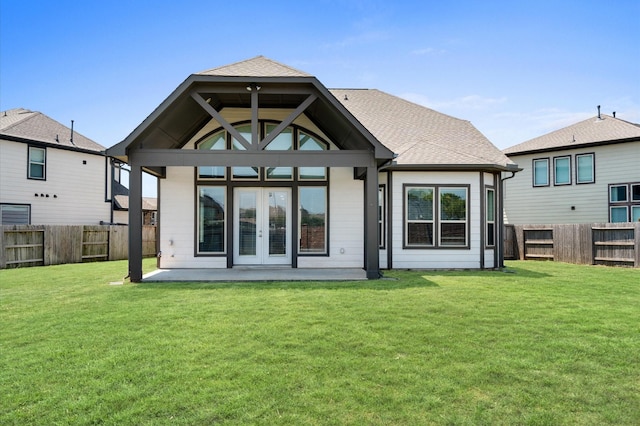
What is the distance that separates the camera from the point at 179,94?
8945 millimetres

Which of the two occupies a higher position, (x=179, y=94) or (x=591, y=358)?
(x=179, y=94)

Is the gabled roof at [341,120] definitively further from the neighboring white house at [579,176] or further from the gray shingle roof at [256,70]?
the neighboring white house at [579,176]

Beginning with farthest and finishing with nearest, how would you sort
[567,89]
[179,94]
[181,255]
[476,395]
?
[567,89] < [181,255] < [179,94] < [476,395]

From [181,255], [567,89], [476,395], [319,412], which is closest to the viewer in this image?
[319,412]

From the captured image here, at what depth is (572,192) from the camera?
1822 centimetres

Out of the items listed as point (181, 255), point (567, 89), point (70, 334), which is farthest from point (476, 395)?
point (567, 89)

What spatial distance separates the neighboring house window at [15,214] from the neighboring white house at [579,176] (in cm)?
2261

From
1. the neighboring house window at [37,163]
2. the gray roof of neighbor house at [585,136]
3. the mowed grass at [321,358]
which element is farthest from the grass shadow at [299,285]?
the gray roof of neighbor house at [585,136]

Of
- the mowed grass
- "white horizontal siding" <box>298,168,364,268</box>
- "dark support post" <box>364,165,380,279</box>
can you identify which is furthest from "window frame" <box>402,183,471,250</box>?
the mowed grass

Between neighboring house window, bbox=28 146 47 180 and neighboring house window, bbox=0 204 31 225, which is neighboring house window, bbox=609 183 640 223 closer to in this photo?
neighboring house window, bbox=28 146 47 180

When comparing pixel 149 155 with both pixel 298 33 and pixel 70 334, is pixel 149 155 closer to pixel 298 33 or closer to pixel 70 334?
pixel 70 334

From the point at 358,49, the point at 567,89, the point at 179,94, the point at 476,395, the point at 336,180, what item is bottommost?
the point at 476,395

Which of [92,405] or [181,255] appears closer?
[92,405]

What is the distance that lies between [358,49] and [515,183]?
11297mm
